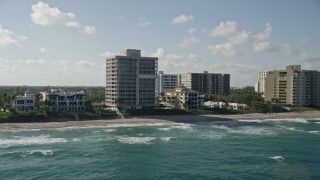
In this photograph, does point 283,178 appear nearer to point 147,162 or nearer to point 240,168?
point 240,168

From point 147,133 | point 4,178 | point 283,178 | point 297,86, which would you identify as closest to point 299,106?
point 297,86

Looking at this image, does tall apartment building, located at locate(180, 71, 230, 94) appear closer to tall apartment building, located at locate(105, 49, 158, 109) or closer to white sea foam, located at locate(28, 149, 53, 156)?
tall apartment building, located at locate(105, 49, 158, 109)

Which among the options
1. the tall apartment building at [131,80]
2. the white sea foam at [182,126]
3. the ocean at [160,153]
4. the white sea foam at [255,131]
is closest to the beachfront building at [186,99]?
the tall apartment building at [131,80]

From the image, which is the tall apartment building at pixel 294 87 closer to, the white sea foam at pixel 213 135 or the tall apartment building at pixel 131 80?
the tall apartment building at pixel 131 80

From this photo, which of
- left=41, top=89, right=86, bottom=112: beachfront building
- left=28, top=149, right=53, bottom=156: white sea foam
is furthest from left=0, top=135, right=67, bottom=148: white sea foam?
left=41, top=89, right=86, bottom=112: beachfront building

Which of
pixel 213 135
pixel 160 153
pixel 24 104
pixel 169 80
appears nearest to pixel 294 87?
pixel 169 80

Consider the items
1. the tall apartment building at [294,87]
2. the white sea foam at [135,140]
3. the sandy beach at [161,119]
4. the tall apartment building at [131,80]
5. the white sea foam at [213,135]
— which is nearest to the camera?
the white sea foam at [135,140]

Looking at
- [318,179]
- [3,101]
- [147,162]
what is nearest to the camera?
[318,179]

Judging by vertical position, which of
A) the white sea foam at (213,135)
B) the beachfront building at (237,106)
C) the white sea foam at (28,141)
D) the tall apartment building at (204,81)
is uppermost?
the tall apartment building at (204,81)
